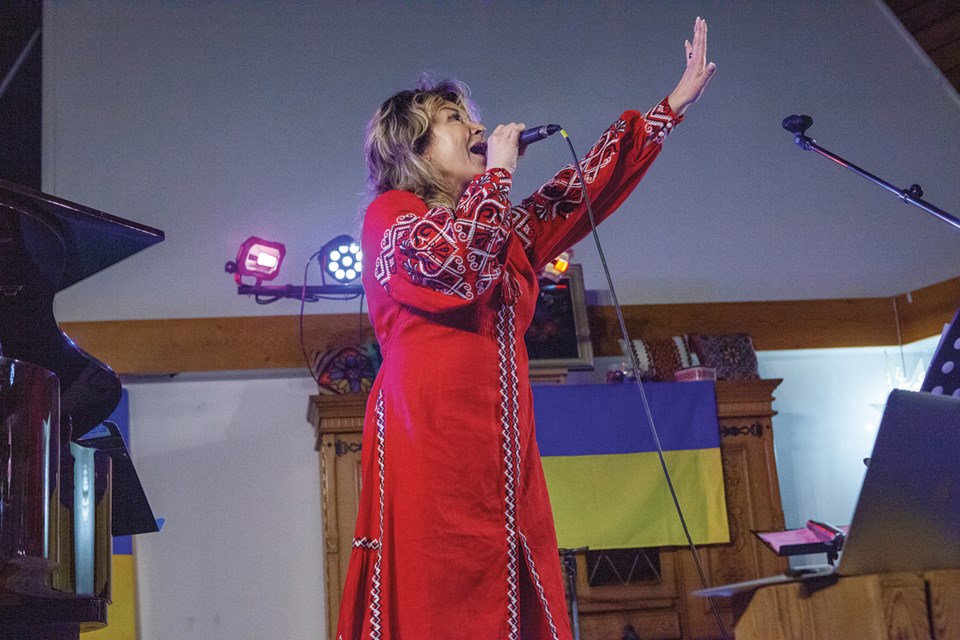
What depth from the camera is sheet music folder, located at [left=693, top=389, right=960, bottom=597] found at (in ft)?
4.42

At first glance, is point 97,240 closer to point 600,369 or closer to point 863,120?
point 600,369

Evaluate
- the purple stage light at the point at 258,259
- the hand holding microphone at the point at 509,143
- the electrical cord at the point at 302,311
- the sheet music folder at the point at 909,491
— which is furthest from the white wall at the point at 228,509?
the sheet music folder at the point at 909,491

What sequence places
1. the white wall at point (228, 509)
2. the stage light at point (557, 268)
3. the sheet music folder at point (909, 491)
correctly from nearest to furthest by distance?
the sheet music folder at point (909, 491) < the white wall at point (228, 509) < the stage light at point (557, 268)

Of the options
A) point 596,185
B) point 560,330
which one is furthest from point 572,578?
point 596,185

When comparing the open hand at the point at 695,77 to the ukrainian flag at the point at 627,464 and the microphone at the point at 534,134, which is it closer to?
the microphone at the point at 534,134

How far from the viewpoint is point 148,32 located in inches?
188

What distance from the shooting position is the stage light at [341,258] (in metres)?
4.24

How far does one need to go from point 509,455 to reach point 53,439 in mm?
747

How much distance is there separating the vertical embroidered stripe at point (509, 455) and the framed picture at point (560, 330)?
2590 millimetres

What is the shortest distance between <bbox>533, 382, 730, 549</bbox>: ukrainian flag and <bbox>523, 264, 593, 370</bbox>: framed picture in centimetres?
23

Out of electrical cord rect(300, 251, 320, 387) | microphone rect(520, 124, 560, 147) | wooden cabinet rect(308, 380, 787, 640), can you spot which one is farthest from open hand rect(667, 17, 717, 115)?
electrical cord rect(300, 251, 320, 387)

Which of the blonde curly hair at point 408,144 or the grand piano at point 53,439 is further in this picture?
the blonde curly hair at point 408,144

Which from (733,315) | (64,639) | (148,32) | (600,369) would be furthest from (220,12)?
(64,639)

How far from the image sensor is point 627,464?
157 inches
